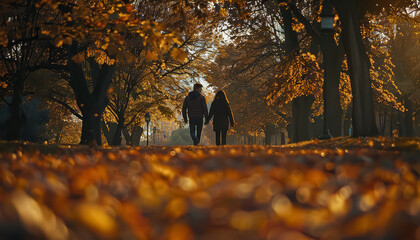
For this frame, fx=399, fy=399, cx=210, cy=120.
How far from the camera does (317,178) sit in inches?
110

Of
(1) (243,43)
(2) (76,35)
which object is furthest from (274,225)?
(1) (243,43)

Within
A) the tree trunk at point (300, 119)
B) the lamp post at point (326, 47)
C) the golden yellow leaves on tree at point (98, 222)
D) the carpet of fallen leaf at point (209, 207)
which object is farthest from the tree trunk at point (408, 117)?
the golden yellow leaves on tree at point (98, 222)

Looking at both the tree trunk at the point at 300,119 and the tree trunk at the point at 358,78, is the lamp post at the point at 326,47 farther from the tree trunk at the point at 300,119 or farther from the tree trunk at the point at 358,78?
the tree trunk at the point at 300,119

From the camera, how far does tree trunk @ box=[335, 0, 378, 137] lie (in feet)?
33.9

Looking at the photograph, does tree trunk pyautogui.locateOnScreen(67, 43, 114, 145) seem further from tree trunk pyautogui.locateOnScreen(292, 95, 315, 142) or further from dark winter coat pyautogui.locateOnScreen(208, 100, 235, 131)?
tree trunk pyautogui.locateOnScreen(292, 95, 315, 142)

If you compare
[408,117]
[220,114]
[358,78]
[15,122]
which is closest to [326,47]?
[358,78]

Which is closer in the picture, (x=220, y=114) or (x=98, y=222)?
(x=98, y=222)

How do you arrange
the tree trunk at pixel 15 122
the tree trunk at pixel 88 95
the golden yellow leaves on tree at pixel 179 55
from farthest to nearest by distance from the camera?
the tree trunk at pixel 88 95, the tree trunk at pixel 15 122, the golden yellow leaves on tree at pixel 179 55

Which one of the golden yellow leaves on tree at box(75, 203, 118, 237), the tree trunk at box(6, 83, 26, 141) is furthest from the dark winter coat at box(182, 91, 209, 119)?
the golden yellow leaves on tree at box(75, 203, 118, 237)

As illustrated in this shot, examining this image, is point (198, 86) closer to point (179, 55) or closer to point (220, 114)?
point (220, 114)

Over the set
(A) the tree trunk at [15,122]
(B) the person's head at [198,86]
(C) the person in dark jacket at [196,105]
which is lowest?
(A) the tree trunk at [15,122]

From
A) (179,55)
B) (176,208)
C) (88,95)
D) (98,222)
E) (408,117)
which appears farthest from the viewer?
(408,117)

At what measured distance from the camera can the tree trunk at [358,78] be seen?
407 inches

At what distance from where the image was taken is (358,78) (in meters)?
10.4
